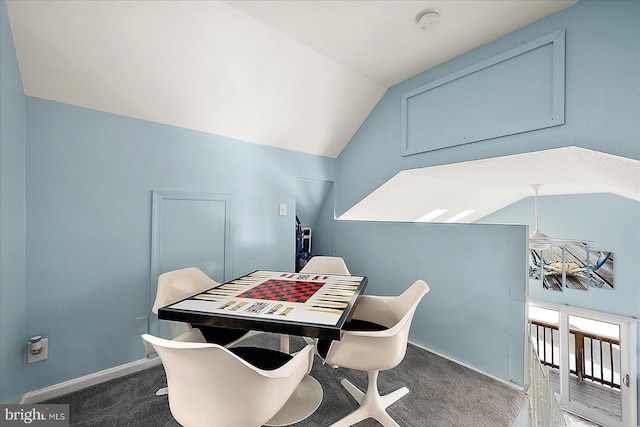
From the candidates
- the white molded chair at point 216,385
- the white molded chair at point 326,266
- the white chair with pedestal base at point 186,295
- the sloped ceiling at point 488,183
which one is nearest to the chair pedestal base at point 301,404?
the white chair with pedestal base at point 186,295

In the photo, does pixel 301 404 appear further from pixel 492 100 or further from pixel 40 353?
pixel 492 100

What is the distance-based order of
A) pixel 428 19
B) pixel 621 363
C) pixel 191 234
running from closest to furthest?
pixel 428 19, pixel 191 234, pixel 621 363

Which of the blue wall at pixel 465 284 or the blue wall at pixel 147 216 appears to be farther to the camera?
the blue wall at pixel 465 284

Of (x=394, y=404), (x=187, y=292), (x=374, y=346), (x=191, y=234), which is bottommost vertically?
(x=394, y=404)

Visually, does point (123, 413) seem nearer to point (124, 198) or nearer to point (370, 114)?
point (124, 198)

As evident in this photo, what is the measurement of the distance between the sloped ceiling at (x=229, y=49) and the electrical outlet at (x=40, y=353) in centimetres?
162

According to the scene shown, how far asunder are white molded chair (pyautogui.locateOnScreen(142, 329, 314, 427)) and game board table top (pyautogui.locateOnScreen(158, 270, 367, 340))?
215 millimetres

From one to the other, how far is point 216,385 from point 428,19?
2433mm

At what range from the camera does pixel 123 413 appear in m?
1.57

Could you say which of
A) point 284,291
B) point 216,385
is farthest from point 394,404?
point 216,385

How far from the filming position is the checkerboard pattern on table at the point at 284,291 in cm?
155

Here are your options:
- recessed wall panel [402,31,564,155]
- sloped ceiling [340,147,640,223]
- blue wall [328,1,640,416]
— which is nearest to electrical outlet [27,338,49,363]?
blue wall [328,1,640,416]

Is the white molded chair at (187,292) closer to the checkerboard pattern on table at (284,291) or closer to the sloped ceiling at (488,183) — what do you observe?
the checkerboard pattern on table at (284,291)

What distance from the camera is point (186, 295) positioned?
6.03 ft
